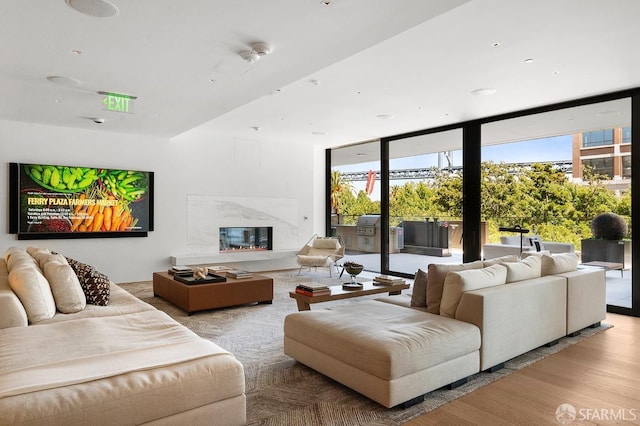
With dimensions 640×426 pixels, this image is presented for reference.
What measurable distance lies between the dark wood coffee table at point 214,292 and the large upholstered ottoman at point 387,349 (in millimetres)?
1995

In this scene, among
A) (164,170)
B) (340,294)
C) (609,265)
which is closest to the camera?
(340,294)

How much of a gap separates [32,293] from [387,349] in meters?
2.51

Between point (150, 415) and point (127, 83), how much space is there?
3.52 m

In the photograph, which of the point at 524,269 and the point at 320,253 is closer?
the point at 524,269

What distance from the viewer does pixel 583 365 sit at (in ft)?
11.4

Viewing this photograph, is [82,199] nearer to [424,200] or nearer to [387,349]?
[424,200]

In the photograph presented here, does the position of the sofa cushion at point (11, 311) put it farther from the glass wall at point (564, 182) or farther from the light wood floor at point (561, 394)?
the glass wall at point (564, 182)

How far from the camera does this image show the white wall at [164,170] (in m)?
6.46

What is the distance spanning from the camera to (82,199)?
22.1ft

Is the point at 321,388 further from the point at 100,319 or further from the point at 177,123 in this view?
the point at 177,123

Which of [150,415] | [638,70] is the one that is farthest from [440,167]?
[150,415]

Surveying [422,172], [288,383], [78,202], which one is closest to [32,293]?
[288,383]

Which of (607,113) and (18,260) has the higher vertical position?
(607,113)

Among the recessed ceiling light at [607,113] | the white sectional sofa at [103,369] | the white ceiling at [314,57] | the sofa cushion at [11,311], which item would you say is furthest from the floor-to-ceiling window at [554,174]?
the sofa cushion at [11,311]
